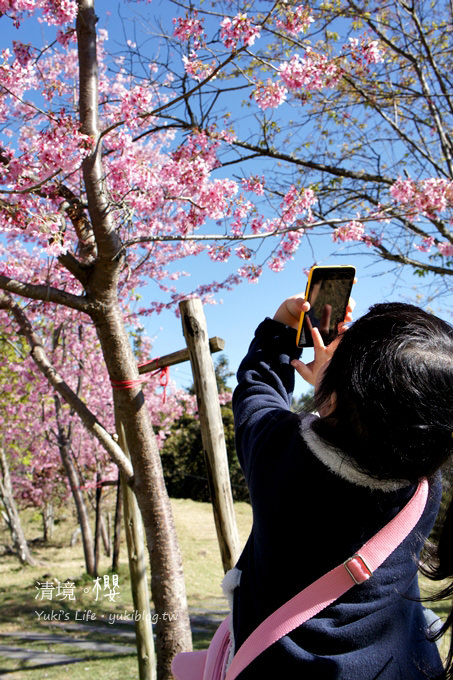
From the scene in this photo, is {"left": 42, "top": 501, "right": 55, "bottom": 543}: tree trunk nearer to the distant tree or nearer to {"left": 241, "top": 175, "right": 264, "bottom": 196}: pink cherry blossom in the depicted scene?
the distant tree

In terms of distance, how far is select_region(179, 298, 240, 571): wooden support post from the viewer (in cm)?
295

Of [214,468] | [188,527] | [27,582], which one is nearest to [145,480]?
[214,468]

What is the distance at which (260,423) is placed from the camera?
1.02 meters

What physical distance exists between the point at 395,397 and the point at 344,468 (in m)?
0.14

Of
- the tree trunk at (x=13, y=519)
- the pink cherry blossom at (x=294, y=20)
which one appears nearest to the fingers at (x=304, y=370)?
the pink cherry blossom at (x=294, y=20)

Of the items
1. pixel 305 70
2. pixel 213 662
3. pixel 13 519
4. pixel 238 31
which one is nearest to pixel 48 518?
pixel 13 519

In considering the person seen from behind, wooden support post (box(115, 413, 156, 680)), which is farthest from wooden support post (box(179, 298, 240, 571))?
the person seen from behind

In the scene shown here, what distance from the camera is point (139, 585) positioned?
400 cm

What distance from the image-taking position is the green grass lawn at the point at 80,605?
16.9 feet

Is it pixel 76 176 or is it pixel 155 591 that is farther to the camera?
pixel 76 176

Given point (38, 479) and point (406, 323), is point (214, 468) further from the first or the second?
point (38, 479)

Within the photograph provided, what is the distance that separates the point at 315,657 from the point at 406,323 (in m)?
0.55

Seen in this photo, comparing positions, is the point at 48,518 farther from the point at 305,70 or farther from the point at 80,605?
the point at 305,70

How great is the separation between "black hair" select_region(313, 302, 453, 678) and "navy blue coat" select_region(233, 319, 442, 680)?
4 cm
